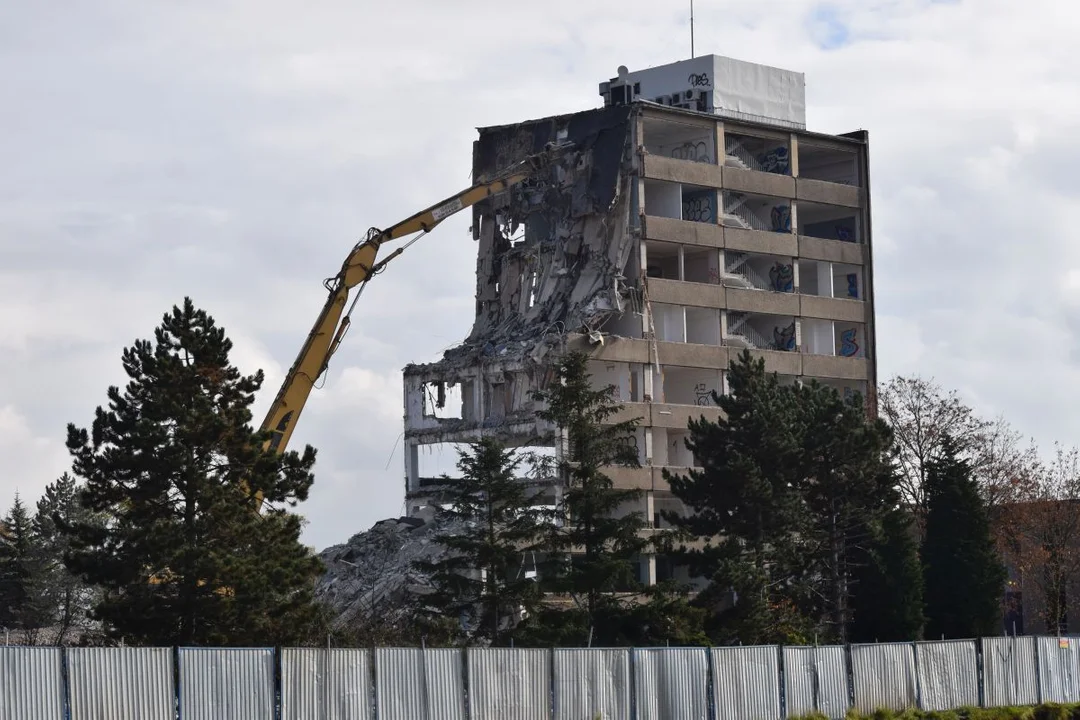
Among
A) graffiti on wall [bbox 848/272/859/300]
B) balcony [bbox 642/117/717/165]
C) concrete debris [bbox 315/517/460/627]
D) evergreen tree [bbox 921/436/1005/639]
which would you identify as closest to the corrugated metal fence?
evergreen tree [bbox 921/436/1005/639]

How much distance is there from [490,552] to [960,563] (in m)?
22.5

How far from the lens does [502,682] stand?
33688 mm

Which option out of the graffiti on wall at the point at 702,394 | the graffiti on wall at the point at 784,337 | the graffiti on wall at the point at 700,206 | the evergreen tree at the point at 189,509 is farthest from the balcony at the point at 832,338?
the evergreen tree at the point at 189,509

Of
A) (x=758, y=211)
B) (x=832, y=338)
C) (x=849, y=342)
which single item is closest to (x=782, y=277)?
(x=758, y=211)

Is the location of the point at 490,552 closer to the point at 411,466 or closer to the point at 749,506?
the point at 749,506

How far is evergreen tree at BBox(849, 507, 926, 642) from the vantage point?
61.3 meters

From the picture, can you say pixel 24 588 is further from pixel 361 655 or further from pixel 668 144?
pixel 361 655

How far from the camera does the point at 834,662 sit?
39.8 meters

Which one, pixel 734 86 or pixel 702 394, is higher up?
pixel 734 86

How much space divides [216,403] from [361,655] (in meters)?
11.8

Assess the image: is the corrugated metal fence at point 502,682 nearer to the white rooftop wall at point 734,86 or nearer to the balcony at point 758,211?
the balcony at point 758,211

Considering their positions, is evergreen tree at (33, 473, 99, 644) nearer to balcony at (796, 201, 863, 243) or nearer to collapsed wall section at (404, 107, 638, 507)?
collapsed wall section at (404, 107, 638, 507)

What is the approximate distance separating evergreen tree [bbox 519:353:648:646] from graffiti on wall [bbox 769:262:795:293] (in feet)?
120

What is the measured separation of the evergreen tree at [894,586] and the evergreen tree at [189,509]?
25765 mm
